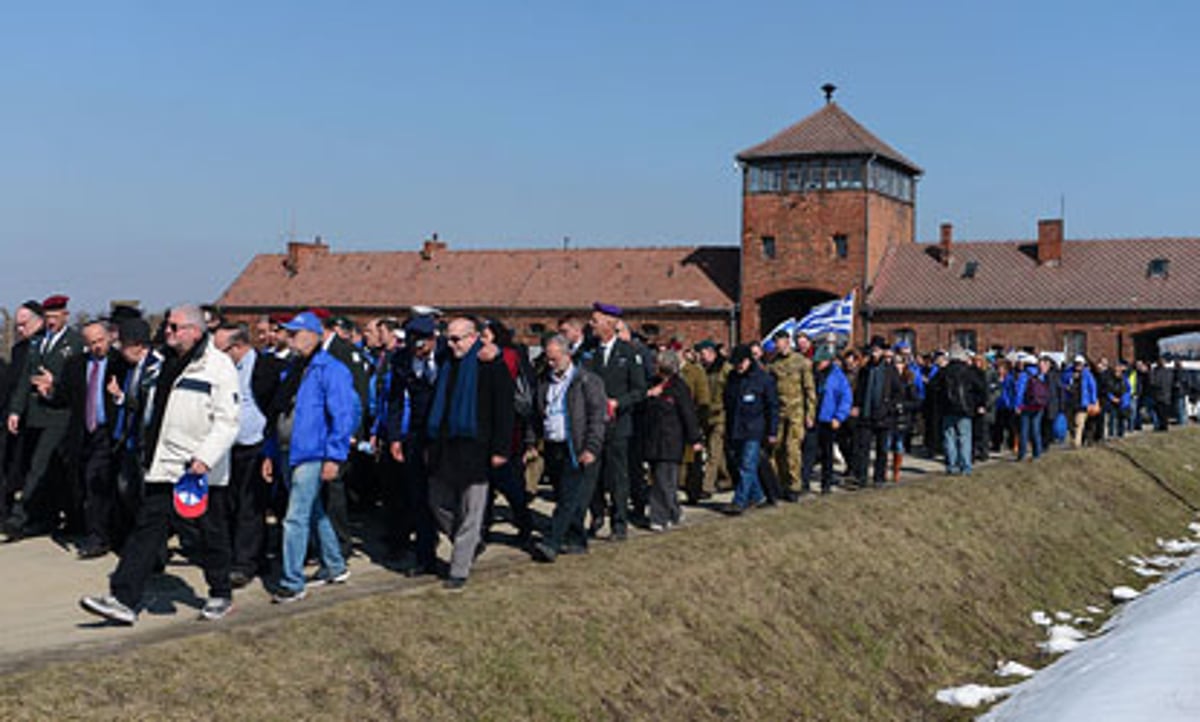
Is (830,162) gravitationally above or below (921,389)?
above

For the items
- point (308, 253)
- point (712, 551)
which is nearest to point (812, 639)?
point (712, 551)

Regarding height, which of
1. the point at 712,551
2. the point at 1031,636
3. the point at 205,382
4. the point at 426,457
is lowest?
the point at 1031,636

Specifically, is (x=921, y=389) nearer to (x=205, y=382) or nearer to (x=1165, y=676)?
(x=1165, y=676)

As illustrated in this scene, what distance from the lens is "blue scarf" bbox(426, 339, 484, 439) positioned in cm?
943

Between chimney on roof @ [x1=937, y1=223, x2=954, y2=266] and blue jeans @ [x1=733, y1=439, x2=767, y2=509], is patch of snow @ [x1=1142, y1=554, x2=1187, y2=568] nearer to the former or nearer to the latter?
blue jeans @ [x1=733, y1=439, x2=767, y2=509]

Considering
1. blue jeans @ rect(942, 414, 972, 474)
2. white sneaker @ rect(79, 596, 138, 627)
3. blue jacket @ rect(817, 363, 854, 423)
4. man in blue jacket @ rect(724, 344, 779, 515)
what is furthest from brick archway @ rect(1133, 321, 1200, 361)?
white sneaker @ rect(79, 596, 138, 627)

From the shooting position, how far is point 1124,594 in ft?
52.0

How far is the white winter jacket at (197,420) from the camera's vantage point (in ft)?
26.0

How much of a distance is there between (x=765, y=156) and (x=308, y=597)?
4393 cm

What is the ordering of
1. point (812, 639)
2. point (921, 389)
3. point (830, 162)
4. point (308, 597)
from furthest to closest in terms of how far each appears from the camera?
1. point (830, 162)
2. point (921, 389)
3. point (812, 639)
4. point (308, 597)

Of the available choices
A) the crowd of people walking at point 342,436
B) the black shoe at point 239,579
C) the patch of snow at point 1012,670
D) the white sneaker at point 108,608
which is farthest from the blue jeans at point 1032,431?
the white sneaker at point 108,608

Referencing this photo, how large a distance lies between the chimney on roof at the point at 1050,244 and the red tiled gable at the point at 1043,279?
251 mm

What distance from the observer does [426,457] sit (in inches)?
389

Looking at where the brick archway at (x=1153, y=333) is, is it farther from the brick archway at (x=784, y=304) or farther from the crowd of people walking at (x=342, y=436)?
the crowd of people walking at (x=342, y=436)
